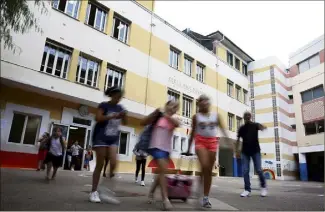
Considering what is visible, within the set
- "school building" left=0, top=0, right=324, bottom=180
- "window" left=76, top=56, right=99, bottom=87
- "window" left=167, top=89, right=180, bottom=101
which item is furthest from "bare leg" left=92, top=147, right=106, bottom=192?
"window" left=167, top=89, right=180, bottom=101

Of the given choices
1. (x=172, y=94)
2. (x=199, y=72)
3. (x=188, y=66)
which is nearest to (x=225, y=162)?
(x=199, y=72)

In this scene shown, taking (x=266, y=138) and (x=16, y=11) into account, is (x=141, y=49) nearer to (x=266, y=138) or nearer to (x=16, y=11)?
(x=16, y=11)

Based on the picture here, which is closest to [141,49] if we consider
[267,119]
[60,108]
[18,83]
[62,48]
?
[62,48]

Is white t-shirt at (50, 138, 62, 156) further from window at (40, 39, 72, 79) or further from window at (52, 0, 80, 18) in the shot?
window at (52, 0, 80, 18)

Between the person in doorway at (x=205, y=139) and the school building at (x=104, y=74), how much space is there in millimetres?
1258

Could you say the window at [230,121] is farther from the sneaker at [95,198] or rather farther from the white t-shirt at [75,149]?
the sneaker at [95,198]

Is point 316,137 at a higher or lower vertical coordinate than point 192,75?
lower

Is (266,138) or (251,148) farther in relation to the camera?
(266,138)

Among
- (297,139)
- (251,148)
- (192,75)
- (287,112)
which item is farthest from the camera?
(287,112)

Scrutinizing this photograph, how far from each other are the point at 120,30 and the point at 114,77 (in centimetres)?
327

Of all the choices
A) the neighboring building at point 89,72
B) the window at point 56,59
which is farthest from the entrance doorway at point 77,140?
the window at point 56,59

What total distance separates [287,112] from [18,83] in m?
33.1

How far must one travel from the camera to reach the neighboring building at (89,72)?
12.1 meters

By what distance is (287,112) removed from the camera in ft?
116
